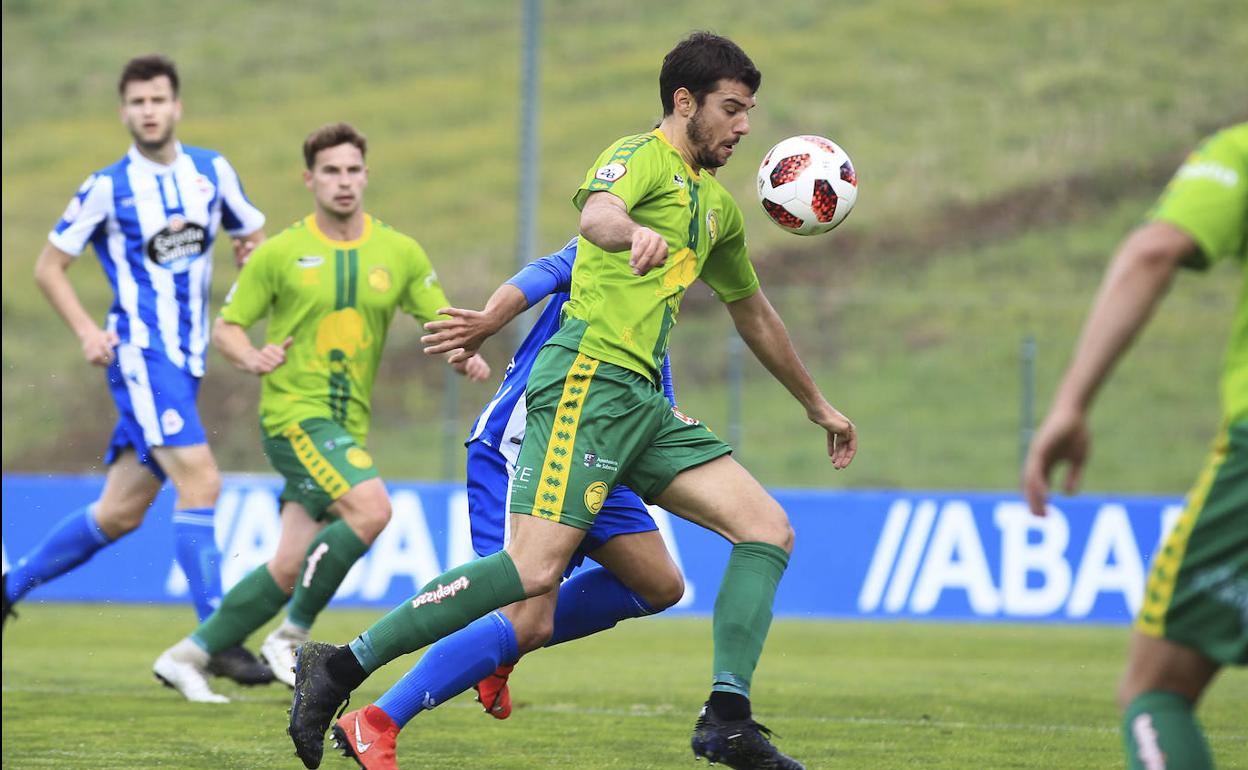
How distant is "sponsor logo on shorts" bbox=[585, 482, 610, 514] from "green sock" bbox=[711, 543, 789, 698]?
0.46 m

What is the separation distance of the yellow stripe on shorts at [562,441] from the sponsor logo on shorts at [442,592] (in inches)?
11.0

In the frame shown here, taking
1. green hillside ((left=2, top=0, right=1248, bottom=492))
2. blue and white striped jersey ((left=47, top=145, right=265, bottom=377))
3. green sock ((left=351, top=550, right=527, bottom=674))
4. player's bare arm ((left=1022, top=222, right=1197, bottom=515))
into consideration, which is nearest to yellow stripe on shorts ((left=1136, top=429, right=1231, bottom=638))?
player's bare arm ((left=1022, top=222, right=1197, bottom=515))

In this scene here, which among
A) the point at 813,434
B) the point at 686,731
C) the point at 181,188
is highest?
the point at 181,188

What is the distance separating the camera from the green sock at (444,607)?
4.89 meters

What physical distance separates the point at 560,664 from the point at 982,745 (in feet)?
12.5

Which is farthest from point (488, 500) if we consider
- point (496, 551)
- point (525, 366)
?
point (525, 366)

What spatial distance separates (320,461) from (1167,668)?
480 cm

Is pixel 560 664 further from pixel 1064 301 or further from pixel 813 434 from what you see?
pixel 1064 301

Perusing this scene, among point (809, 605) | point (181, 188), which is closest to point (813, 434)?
point (809, 605)

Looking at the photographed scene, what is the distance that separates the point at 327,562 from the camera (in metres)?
7.41

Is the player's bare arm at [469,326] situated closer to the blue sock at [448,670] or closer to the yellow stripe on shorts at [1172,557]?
the blue sock at [448,670]

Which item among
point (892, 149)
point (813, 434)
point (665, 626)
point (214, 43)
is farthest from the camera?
point (214, 43)

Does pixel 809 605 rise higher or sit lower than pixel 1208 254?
lower

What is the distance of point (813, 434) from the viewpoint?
76.2ft
